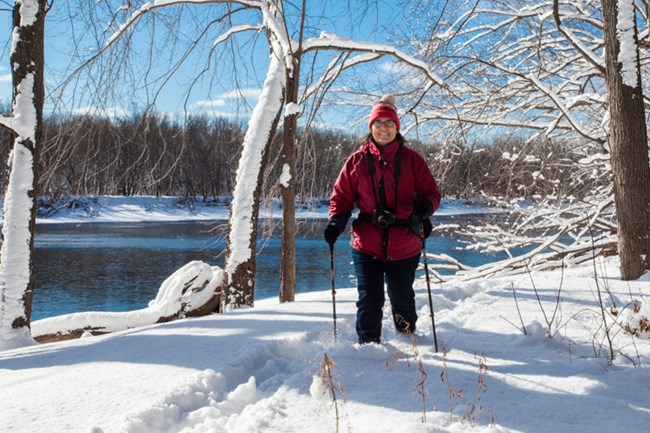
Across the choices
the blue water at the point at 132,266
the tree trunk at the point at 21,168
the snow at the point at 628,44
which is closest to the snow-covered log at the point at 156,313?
the blue water at the point at 132,266

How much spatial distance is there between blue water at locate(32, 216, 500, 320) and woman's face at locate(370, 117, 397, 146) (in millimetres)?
5048

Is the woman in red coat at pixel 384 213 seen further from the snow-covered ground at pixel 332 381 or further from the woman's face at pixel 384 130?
the snow-covered ground at pixel 332 381

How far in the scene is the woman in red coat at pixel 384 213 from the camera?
3619 millimetres

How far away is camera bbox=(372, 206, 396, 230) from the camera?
3520 mm

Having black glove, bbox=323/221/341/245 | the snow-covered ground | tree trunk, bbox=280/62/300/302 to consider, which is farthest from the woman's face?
tree trunk, bbox=280/62/300/302

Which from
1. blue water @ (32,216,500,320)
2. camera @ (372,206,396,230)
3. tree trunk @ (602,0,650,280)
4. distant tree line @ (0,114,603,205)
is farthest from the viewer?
blue water @ (32,216,500,320)

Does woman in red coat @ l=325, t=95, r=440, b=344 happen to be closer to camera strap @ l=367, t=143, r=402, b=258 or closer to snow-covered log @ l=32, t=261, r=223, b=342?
camera strap @ l=367, t=143, r=402, b=258

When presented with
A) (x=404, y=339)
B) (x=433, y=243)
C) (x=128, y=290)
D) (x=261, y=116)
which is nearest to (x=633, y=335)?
(x=404, y=339)

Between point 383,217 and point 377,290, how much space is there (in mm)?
558

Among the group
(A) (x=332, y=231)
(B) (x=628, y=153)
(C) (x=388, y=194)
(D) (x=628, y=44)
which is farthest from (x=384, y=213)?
(D) (x=628, y=44)

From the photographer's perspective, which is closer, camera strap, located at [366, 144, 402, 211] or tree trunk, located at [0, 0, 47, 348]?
camera strap, located at [366, 144, 402, 211]

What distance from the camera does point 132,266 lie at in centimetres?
2188

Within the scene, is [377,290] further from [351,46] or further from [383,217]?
[351,46]

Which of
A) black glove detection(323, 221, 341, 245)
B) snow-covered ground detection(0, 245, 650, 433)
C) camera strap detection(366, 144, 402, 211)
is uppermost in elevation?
camera strap detection(366, 144, 402, 211)
